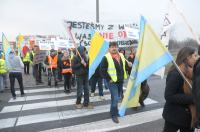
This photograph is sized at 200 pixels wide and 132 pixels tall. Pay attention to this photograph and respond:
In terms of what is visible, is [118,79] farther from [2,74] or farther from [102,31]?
[2,74]

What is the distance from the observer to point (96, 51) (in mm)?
7664

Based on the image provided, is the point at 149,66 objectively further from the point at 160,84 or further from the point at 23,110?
the point at 160,84

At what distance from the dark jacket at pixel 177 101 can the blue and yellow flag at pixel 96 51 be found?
13.2ft

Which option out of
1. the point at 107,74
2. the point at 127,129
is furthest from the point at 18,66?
the point at 127,129

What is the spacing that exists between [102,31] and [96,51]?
10.9 feet

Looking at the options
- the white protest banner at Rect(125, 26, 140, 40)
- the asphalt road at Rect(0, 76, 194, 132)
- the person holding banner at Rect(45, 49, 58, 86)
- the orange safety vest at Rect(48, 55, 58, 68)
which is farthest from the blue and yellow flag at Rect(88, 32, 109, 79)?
the orange safety vest at Rect(48, 55, 58, 68)

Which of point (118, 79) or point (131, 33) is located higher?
point (131, 33)

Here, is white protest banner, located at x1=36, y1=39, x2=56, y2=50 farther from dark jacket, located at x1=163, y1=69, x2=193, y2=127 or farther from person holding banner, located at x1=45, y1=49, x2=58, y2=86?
dark jacket, located at x1=163, y1=69, x2=193, y2=127

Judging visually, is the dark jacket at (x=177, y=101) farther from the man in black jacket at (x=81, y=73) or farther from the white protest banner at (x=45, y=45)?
the white protest banner at (x=45, y=45)

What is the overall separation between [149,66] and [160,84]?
8767 millimetres

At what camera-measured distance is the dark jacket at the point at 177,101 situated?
3.54 meters

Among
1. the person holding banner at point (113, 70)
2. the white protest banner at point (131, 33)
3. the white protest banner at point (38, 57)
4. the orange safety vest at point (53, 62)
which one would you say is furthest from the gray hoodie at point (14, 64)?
the person holding banner at point (113, 70)

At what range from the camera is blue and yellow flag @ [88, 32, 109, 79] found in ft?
24.9

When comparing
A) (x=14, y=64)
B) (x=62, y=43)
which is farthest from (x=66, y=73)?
(x=62, y=43)
